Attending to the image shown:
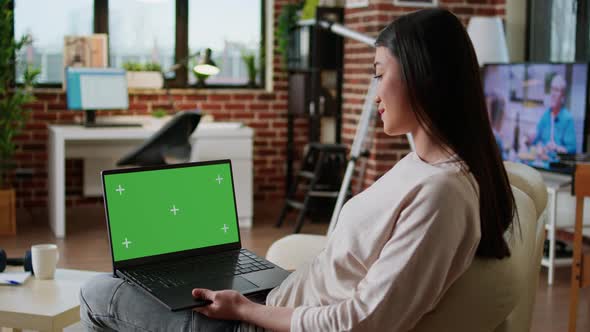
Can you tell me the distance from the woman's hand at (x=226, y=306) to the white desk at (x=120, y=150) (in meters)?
3.73

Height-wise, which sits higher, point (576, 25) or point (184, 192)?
point (576, 25)

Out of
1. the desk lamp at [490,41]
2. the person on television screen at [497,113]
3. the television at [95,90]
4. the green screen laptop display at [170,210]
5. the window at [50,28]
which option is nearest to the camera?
the green screen laptop display at [170,210]

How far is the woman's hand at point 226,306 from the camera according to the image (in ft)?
5.77

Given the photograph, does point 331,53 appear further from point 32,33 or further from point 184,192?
point 184,192

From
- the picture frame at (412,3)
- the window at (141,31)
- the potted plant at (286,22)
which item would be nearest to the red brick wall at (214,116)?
the potted plant at (286,22)

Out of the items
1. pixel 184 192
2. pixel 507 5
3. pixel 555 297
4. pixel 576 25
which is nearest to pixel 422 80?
pixel 184 192

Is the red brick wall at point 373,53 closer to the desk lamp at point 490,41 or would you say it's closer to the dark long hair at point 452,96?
the desk lamp at point 490,41

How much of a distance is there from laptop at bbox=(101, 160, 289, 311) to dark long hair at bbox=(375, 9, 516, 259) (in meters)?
0.57

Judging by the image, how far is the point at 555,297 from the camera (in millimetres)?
4051

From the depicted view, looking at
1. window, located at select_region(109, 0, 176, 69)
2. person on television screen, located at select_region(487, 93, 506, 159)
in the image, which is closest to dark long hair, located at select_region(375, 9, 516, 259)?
person on television screen, located at select_region(487, 93, 506, 159)

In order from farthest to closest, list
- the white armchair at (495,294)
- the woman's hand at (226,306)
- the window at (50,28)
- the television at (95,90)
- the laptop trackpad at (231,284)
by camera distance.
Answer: the window at (50,28), the television at (95,90), the laptop trackpad at (231,284), the woman's hand at (226,306), the white armchair at (495,294)

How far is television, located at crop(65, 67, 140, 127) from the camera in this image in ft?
18.8

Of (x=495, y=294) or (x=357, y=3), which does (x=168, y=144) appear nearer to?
(x=357, y=3)

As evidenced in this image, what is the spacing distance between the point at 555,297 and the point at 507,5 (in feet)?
7.27
